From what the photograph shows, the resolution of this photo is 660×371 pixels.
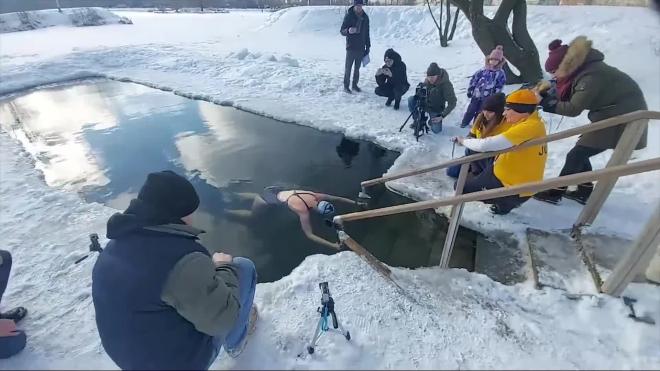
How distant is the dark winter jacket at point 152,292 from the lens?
1.61 m

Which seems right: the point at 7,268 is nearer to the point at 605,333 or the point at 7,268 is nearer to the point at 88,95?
the point at 605,333

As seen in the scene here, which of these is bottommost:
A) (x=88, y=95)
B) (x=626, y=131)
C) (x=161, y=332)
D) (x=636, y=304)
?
(x=88, y=95)

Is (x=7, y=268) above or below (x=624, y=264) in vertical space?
below

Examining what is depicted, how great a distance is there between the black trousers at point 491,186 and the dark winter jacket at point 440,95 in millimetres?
3156

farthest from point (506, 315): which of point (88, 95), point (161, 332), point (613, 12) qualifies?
point (613, 12)

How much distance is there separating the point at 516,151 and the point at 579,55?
1312 millimetres

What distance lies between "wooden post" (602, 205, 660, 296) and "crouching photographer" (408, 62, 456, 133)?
175 inches

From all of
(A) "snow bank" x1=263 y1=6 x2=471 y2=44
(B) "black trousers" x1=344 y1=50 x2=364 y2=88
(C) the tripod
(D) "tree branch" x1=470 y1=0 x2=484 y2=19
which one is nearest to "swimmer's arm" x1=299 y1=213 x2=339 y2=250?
(C) the tripod

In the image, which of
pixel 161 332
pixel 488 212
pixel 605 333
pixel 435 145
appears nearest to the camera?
pixel 161 332

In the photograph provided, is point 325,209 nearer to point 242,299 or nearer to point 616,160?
point 242,299

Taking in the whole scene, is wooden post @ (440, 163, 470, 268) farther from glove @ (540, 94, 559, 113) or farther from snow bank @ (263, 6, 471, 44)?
snow bank @ (263, 6, 471, 44)

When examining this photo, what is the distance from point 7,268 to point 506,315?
3.92 meters

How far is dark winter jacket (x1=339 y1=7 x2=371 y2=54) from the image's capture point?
27.5ft

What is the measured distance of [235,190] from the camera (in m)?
5.20
